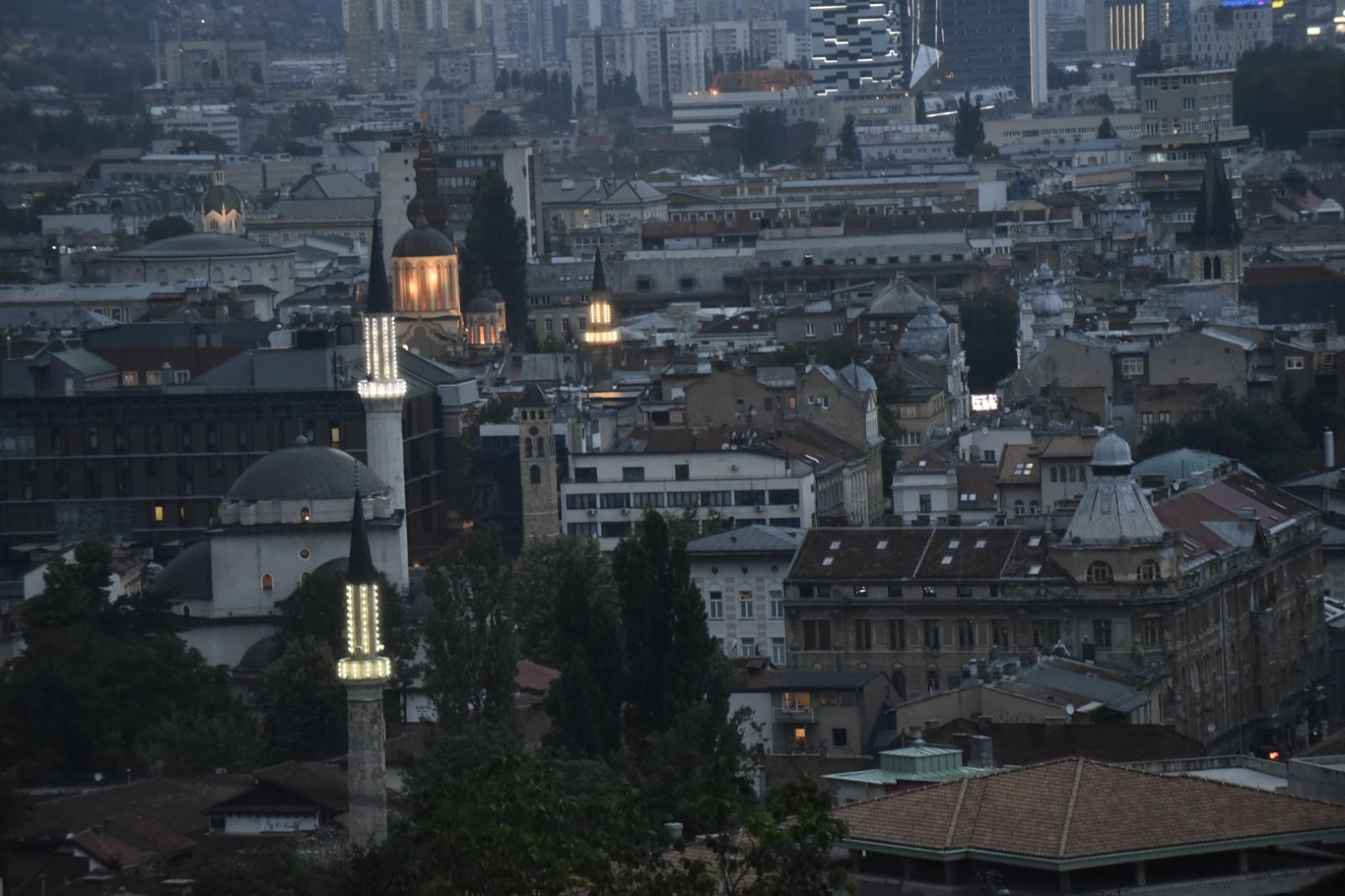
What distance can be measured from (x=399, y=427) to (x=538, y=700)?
953 inches

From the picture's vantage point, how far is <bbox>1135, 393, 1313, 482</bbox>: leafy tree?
101 metres

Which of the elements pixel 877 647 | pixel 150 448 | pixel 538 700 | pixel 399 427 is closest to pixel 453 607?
pixel 538 700

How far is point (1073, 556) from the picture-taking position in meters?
76.3

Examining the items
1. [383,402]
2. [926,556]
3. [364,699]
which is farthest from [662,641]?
[383,402]

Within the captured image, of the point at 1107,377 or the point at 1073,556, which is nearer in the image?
the point at 1073,556

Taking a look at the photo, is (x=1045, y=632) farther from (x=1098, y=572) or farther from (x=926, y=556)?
(x=926, y=556)

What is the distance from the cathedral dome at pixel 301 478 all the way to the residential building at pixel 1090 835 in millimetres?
44562

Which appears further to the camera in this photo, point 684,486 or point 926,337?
point 926,337

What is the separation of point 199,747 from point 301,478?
64.8 feet

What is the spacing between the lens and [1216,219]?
14188cm

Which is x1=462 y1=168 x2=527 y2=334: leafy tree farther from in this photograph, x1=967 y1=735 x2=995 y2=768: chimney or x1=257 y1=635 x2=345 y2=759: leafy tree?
x1=967 y1=735 x2=995 y2=768: chimney

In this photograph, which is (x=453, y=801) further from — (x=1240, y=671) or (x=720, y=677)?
(x=1240, y=671)

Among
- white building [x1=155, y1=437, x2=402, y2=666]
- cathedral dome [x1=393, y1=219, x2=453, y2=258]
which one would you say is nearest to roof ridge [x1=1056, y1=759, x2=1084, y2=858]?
white building [x1=155, y1=437, x2=402, y2=666]

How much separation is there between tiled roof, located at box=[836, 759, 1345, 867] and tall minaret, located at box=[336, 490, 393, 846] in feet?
→ 48.6
